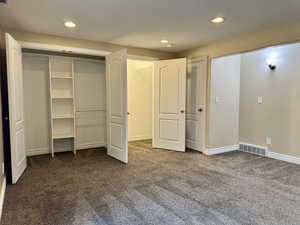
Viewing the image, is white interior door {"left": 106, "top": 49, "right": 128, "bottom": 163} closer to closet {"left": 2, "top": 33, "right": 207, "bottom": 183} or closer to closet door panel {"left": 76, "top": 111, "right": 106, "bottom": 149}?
closet {"left": 2, "top": 33, "right": 207, "bottom": 183}

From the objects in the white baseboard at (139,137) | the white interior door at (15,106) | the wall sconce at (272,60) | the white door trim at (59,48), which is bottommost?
the white baseboard at (139,137)

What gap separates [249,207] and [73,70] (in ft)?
14.3

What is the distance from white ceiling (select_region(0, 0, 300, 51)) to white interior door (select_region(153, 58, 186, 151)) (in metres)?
1.00

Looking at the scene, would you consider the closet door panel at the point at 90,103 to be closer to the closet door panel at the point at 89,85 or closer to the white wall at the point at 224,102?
the closet door panel at the point at 89,85

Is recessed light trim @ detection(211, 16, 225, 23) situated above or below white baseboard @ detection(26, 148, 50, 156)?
above

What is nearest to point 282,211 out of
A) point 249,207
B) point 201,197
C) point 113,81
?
point 249,207

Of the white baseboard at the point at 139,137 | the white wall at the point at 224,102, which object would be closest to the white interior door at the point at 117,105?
the white baseboard at the point at 139,137

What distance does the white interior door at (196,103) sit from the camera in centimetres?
463

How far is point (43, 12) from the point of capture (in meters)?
2.81

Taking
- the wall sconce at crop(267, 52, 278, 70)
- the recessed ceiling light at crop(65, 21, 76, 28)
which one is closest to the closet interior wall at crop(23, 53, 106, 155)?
the recessed ceiling light at crop(65, 21, 76, 28)

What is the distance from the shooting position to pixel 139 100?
248 inches

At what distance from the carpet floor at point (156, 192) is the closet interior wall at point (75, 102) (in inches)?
25.5

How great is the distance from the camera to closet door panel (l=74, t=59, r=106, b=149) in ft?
16.6

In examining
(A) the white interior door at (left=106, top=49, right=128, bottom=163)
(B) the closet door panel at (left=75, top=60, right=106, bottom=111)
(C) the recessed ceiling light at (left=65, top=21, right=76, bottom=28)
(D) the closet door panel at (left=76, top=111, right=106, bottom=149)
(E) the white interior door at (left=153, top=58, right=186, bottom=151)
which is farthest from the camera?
(D) the closet door panel at (left=76, top=111, right=106, bottom=149)
